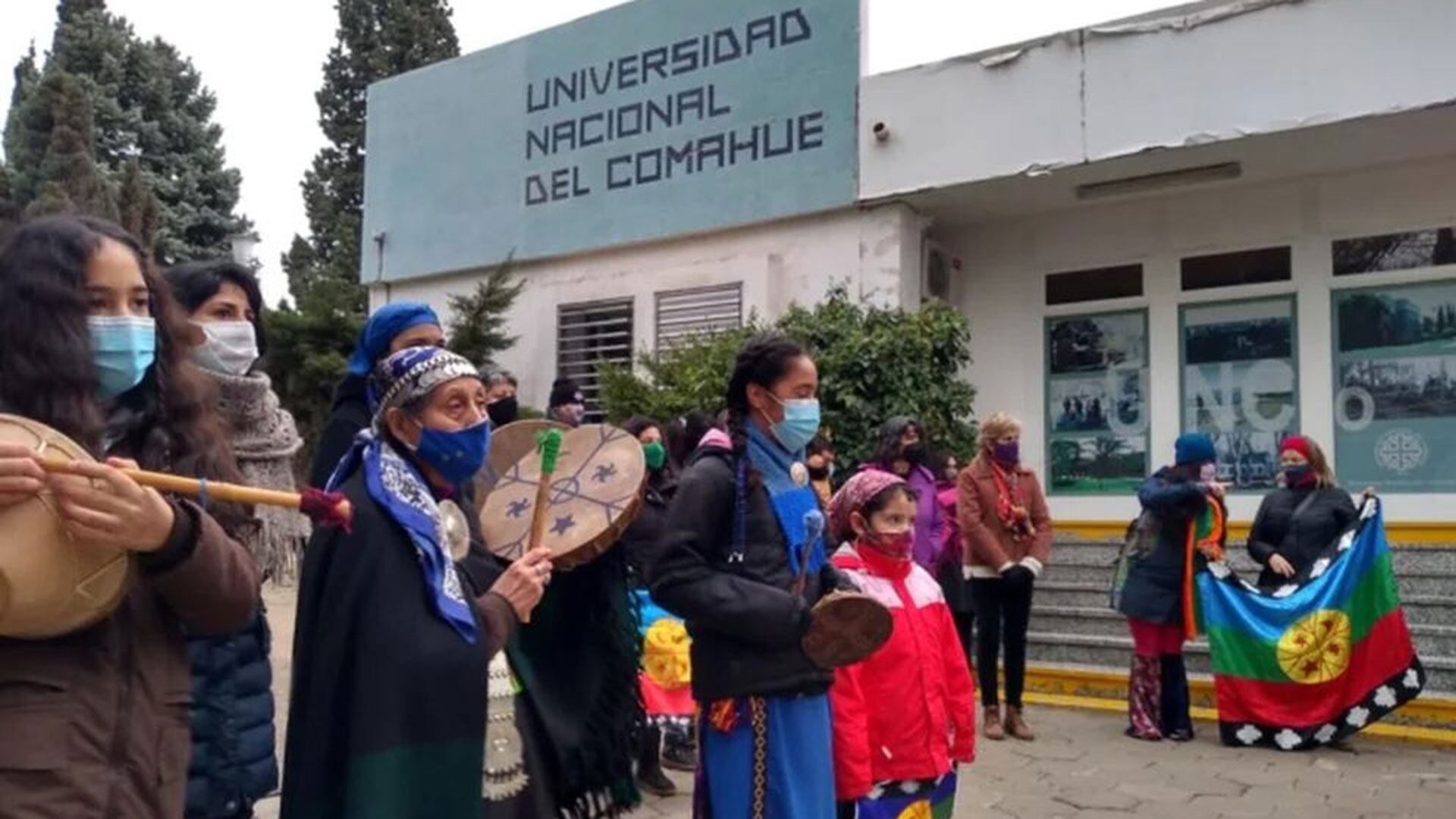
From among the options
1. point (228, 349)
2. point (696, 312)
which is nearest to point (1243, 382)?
point (696, 312)

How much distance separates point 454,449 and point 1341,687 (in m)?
6.50

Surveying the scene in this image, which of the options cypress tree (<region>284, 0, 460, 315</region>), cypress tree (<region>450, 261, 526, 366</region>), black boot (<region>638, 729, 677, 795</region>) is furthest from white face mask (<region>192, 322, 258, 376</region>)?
cypress tree (<region>284, 0, 460, 315</region>)

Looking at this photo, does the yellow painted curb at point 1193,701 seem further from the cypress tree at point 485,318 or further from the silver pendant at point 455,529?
the cypress tree at point 485,318

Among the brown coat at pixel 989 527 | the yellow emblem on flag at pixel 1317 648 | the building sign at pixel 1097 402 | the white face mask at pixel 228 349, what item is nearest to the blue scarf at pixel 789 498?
the white face mask at pixel 228 349

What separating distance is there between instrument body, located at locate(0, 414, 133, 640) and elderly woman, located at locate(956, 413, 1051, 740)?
6.24 meters

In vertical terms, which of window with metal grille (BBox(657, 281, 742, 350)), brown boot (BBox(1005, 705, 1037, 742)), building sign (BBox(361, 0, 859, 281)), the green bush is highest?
building sign (BBox(361, 0, 859, 281))

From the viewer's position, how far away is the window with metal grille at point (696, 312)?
1276cm

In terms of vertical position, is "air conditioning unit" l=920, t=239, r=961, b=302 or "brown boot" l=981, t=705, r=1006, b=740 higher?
"air conditioning unit" l=920, t=239, r=961, b=302

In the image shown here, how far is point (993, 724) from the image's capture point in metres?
7.86

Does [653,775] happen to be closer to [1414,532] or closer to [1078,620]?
[1078,620]

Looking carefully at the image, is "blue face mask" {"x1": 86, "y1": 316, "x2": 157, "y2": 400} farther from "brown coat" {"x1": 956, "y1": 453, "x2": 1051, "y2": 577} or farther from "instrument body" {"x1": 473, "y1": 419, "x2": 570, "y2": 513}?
"brown coat" {"x1": 956, "y1": 453, "x2": 1051, "y2": 577}

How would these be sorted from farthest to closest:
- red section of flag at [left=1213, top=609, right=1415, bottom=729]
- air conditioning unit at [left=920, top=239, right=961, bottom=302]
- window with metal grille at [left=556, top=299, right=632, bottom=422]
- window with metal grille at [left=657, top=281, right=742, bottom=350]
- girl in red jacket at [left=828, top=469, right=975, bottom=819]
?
window with metal grille at [left=556, top=299, right=632, bottom=422], window with metal grille at [left=657, top=281, right=742, bottom=350], air conditioning unit at [left=920, top=239, right=961, bottom=302], red section of flag at [left=1213, top=609, right=1415, bottom=729], girl in red jacket at [left=828, top=469, right=975, bottom=819]

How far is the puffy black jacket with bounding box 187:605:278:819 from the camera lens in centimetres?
249

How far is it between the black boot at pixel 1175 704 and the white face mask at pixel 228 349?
6261 mm
